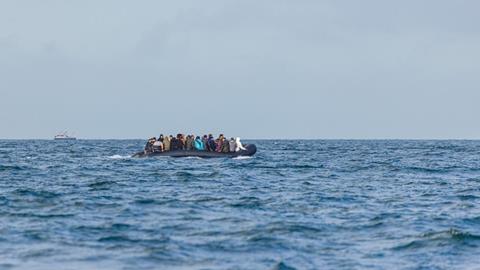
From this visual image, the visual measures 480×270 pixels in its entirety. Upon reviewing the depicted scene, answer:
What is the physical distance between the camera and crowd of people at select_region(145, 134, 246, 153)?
181 feet

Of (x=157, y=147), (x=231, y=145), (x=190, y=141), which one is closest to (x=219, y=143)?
(x=231, y=145)

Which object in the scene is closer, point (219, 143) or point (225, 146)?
point (219, 143)

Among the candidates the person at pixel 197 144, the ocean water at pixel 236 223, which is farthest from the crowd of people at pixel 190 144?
the ocean water at pixel 236 223

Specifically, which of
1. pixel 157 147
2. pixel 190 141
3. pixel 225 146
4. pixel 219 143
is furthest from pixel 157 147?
Result: pixel 225 146

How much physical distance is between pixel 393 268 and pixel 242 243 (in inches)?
140

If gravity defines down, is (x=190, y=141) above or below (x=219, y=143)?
above

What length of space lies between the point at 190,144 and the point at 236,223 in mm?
34135

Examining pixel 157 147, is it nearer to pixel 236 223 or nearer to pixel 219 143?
pixel 219 143

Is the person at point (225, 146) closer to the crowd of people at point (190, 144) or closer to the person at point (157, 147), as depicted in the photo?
Answer: the crowd of people at point (190, 144)

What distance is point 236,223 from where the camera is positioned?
21.3 metres

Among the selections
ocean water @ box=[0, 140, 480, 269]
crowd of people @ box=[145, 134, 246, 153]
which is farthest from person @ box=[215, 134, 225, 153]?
ocean water @ box=[0, 140, 480, 269]

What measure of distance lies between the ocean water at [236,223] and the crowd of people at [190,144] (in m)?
17.7

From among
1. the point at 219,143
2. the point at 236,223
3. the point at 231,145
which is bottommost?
the point at 236,223

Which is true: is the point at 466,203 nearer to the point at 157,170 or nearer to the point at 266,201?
the point at 266,201
